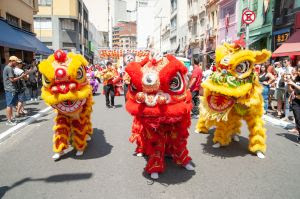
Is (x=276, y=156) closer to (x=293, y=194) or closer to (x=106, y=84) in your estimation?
(x=293, y=194)

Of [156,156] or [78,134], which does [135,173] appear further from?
[78,134]

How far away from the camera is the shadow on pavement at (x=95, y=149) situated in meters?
5.29

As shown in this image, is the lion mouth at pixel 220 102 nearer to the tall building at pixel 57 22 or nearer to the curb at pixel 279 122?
the curb at pixel 279 122

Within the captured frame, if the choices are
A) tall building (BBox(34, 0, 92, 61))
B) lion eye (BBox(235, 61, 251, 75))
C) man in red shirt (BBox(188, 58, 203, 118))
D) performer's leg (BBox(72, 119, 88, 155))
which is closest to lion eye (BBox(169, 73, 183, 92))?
lion eye (BBox(235, 61, 251, 75))

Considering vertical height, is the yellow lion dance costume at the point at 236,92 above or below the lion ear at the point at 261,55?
below

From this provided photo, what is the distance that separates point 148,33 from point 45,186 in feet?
290

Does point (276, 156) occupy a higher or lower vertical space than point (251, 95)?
lower

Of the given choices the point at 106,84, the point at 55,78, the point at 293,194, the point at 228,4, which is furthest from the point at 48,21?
the point at 293,194

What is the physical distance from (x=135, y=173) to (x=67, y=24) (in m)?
39.3

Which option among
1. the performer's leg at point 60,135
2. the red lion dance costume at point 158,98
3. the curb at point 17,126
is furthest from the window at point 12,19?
the red lion dance costume at point 158,98

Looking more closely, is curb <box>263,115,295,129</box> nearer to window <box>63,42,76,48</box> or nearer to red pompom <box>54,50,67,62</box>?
red pompom <box>54,50,67,62</box>

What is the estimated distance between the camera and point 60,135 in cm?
505

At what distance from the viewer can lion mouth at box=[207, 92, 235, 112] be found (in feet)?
16.6

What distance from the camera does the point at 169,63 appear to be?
3.74 m
